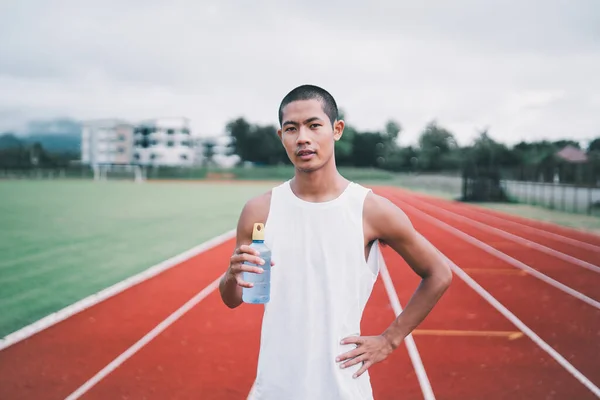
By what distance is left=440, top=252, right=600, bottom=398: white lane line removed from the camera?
480 centimetres

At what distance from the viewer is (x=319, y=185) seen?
1911 millimetres

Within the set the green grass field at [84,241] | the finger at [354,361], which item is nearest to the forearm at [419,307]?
the finger at [354,361]

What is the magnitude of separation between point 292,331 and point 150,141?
93.6 meters

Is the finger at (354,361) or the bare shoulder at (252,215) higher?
the bare shoulder at (252,215)

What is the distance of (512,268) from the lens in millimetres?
10047

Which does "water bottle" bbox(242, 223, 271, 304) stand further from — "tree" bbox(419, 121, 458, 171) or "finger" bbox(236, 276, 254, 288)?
"tree" bbox(419, 121, 458, 171)

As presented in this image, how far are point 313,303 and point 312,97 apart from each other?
76 centimetres

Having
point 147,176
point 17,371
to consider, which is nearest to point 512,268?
point 17,371

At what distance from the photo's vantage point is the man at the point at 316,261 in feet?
5.92

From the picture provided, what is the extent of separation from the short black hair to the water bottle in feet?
1.57

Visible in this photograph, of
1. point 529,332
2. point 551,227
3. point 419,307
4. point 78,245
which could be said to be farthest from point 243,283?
point 551,227

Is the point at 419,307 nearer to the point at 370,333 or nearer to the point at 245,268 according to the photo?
the point at 245,268

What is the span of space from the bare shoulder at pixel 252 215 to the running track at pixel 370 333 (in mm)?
2892

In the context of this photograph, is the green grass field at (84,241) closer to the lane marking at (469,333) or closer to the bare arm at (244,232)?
the lane marking at (469,333)
